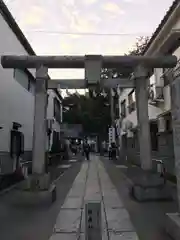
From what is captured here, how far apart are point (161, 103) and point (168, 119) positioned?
120 centimetres

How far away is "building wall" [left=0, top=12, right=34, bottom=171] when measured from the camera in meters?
11.6

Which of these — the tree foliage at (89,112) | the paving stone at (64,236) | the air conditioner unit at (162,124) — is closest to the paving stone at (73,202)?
the paving stone at (64,236)

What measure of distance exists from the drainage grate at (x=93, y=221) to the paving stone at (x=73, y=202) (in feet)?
13.0

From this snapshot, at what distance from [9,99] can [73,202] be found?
6.38m

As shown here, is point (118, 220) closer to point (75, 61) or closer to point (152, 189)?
point (152, 189)

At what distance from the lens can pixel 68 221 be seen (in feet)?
20.6

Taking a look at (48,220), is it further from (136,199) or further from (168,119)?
(168,119)

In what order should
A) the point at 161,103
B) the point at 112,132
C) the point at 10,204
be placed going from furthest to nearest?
the point at 112,132 < the point at 161,103 < the point at 10,204

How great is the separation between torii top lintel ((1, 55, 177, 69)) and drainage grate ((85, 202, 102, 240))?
5.86 meters

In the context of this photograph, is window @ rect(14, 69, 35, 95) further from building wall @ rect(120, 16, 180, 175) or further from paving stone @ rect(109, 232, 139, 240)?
paving stone @ rect(109, 232, 139, 240)

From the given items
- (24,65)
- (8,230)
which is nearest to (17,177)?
(24,65)

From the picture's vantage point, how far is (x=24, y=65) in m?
8.86

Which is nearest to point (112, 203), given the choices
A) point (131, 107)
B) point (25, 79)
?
point (25, 79)

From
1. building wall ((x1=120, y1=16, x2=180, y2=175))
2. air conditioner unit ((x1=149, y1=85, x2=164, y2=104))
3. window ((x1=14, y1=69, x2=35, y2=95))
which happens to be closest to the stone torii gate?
building wall ((x1=120, y1=16, x2=180, y2=175))
